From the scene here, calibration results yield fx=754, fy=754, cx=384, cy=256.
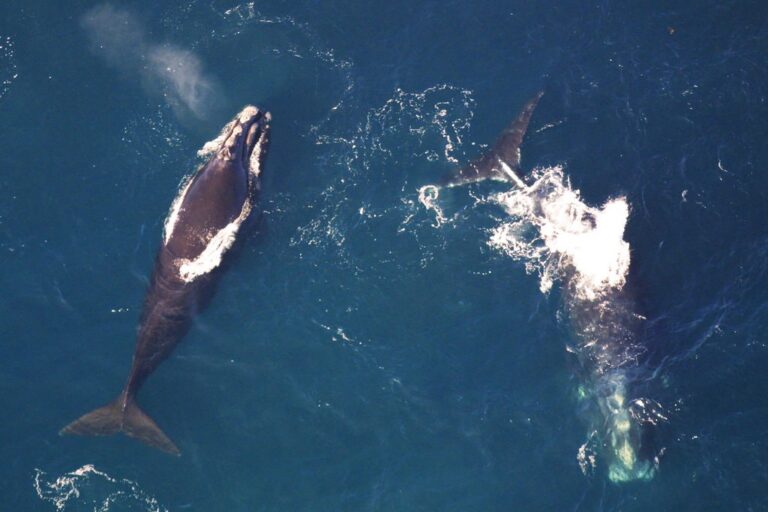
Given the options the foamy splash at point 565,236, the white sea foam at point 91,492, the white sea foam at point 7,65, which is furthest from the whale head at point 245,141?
the white sea foam at point 91,492

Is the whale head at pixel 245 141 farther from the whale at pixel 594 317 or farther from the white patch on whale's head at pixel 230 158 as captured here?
the whale at pixel 594 317

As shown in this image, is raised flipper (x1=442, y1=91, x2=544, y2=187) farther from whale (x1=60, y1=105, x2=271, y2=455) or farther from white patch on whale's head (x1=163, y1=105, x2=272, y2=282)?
whale (x1=60, y1=105, x2=271, y2=455)

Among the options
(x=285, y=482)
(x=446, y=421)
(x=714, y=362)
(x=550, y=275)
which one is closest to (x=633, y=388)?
(x=714, y=362)

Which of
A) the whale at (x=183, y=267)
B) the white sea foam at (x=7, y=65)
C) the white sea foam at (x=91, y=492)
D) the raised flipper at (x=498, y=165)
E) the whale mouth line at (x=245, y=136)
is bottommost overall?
the white sea foam at (x=91, y=492)

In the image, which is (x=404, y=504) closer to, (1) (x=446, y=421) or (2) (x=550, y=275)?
(1) (x=446, y=421)

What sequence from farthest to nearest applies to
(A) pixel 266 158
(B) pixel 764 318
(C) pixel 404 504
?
1. (A) pixel 266 158
2. (B) pixel 764 318
3. (C) pixel 404 504

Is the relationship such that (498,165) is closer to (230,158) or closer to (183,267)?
(230,158)
